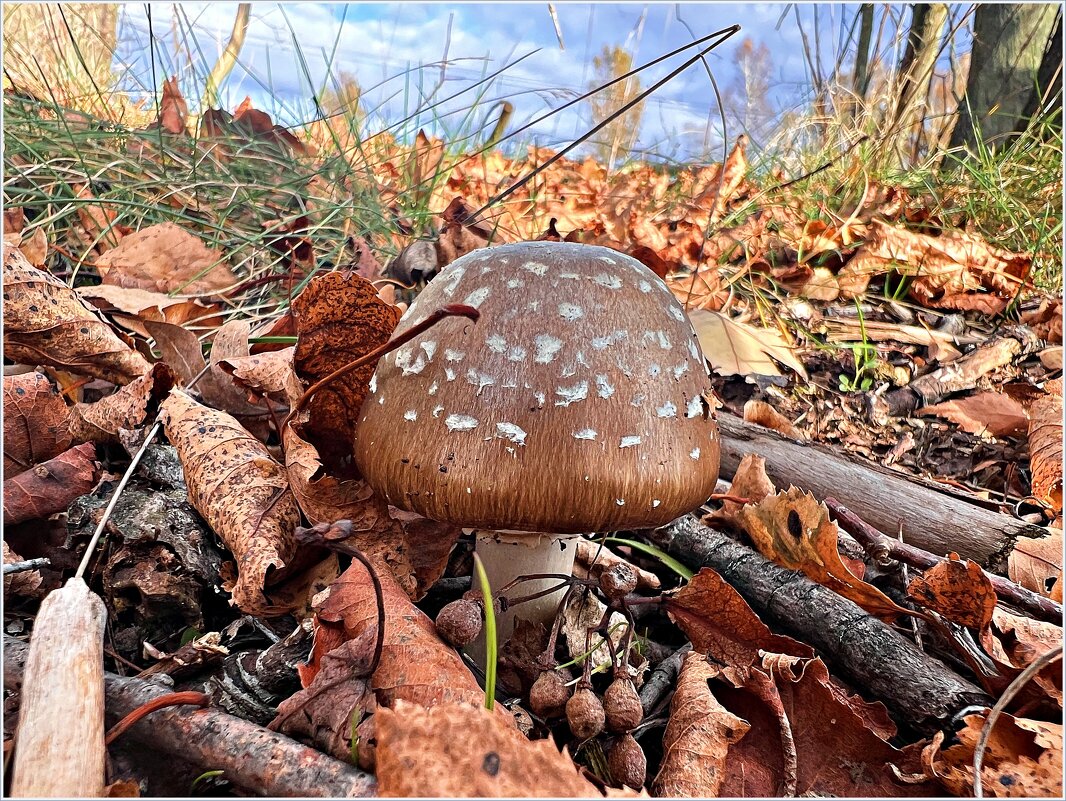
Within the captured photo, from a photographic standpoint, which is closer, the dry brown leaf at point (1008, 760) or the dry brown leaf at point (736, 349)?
the dry brown leaf at point (1008, 760)

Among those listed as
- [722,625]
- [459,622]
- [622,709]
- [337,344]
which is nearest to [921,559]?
[722,625]

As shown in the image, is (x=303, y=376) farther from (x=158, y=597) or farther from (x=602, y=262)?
(x=602, y=262)

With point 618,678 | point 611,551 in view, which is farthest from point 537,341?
point 611,551

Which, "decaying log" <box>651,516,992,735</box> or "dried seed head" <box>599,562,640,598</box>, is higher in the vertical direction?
"dried seed head" <box>599,562,640,598</box>

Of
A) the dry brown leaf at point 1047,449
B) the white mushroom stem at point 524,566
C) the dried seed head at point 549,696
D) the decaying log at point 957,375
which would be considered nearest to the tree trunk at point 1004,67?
the decaying log at point 957,375

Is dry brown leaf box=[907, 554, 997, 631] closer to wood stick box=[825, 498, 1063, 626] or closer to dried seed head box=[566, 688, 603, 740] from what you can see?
wood stick box=[825, 498, 1063, 626]

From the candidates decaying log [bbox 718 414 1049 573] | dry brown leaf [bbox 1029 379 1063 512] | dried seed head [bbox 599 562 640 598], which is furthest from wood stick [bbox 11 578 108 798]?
dry brown leaf [bbox 1029 379 1063 512]

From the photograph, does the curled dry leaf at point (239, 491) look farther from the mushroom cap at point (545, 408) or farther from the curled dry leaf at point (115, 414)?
the mushroom cap at point (545, 408)

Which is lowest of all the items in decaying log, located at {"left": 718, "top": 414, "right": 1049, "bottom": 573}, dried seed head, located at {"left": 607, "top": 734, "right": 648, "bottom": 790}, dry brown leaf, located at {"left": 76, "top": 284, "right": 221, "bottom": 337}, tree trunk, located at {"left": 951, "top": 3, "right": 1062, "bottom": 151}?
dried seed head, located at {"left": 607, "top": 734, "right": 648, "bottom": 790}
